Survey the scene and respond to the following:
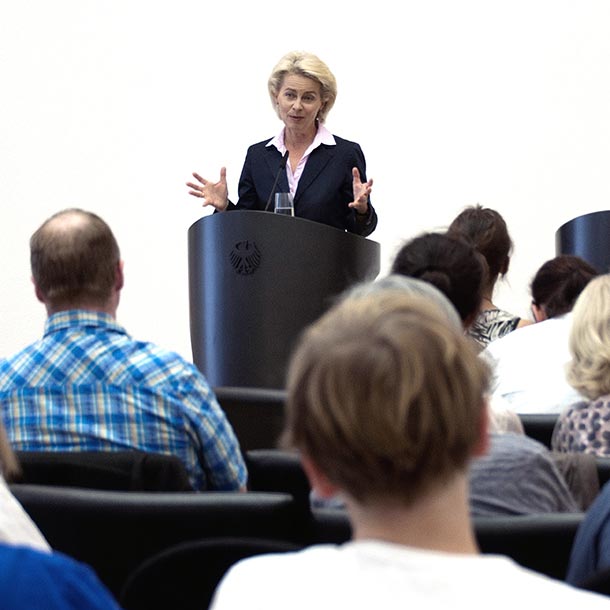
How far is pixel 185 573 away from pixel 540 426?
4.21ft

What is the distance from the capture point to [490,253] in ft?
12.8

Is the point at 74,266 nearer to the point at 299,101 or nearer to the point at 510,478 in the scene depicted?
the point at 510,478

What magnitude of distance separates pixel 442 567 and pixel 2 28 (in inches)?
254

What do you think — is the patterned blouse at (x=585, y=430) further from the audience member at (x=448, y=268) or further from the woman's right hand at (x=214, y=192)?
the woman's right hand at (x=214, y=192)

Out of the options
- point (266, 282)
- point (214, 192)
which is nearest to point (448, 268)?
point (266, 282)

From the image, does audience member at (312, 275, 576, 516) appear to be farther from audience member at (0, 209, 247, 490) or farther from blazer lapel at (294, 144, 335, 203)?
blazer lapel at (294, 144, 335, 203)

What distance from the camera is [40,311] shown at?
6965 millimetres

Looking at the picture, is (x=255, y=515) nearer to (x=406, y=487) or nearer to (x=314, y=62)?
(x=406, y=487)

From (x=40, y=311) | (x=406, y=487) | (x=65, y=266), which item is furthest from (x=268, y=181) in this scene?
(x=406, y=487)

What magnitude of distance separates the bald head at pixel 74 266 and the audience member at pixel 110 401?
0.05 m

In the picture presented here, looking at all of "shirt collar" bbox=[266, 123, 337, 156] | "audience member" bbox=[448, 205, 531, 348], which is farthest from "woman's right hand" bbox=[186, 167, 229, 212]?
"audience member" bbox=[448, 205, 531, 348]

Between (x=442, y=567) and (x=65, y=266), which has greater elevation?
(x=65, y=266)

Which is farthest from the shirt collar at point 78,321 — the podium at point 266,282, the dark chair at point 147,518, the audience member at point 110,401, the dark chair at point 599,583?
the podium at point 266,282

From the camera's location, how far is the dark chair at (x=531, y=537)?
1502 millimetres
